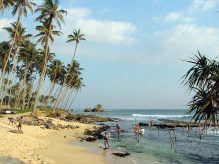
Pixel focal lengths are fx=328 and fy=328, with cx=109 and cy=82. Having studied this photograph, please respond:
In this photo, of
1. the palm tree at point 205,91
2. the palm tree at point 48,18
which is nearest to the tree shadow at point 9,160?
the palm tree at point 205,91

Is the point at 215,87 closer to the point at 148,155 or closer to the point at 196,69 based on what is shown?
the point at 196,69

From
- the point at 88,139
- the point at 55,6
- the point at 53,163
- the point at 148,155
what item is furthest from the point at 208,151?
the point at 55,6

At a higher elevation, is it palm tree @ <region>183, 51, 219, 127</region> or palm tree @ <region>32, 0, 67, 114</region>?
palm tree @ <region>32, 0, 67, 114</region>

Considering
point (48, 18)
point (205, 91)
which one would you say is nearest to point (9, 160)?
point (205, 91)

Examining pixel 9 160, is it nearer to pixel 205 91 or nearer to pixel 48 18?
pixel 205 91

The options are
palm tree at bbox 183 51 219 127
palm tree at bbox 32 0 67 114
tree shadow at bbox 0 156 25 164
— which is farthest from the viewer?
palm tree at bbox 32 0 67 114

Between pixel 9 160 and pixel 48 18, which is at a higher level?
pixel 48 18

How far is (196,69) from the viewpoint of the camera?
36.0 ft

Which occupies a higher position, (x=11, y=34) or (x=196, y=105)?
(x=11, y=34)

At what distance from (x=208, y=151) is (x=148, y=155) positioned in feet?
32.6

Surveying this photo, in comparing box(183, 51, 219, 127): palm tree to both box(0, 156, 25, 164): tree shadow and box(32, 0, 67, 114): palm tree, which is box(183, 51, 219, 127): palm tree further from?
box(32, 0, 67, 114): palm tree

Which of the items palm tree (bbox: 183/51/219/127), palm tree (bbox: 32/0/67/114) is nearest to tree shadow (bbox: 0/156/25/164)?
palm tree (bbox: 183/51/219/127)

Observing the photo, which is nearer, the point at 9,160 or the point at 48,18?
the point at 9,160

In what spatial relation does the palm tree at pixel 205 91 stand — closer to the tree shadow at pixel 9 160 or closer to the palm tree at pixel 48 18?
the tree shadow at pixel 9 160
